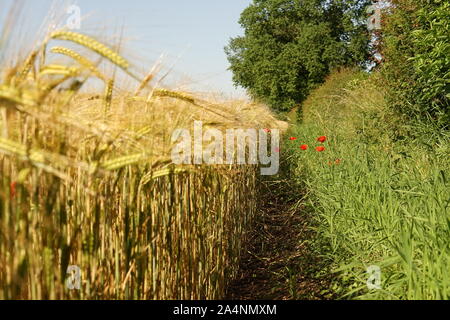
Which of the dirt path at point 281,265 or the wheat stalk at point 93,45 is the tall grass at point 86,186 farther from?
the dirt path at point 281,265

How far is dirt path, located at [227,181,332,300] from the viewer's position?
12.3ft

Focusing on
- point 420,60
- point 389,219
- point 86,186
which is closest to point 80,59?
point 86,186

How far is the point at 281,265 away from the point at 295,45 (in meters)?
27.4

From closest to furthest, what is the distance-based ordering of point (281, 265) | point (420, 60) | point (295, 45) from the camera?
point (281, 265), point (420, 60), point (295, 45)

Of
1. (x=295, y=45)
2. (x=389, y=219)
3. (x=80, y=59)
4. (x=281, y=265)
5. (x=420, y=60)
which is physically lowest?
(x=281, y=265)

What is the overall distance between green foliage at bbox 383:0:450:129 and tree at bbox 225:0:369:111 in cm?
2216

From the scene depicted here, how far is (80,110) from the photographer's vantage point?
169cm

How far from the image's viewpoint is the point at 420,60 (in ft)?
20.6

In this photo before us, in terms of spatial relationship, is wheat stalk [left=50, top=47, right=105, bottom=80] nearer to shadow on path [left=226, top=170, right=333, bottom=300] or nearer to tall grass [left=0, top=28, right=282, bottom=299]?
tall grass [left=0, top=28, right=282, bottom=299]

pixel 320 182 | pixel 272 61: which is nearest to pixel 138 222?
pixel 320 182

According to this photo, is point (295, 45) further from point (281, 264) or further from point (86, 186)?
point (86, 186)

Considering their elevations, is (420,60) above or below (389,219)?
above

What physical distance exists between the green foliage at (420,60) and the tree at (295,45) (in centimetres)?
2216
